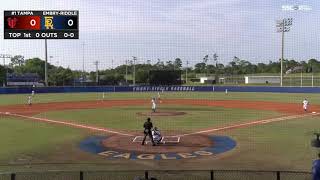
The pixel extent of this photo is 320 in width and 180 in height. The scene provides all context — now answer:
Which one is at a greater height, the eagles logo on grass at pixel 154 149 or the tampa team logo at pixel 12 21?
the tampa team logo at pixel 12 21

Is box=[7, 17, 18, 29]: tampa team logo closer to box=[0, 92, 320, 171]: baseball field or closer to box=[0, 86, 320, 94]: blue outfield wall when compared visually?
box=[0, 92, 320, 171]: baseball field

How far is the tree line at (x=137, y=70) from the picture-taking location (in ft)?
273

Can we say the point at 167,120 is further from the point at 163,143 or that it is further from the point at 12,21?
the point at 12,21

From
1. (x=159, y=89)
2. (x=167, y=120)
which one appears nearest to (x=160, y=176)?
(x=167, y=120)

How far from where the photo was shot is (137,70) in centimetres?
8569

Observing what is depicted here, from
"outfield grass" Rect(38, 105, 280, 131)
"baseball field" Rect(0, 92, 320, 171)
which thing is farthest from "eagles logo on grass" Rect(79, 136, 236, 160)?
"outfield grass" Rect(38, 105, 280, 131)

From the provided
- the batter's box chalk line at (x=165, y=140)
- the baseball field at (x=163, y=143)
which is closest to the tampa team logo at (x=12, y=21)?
the baseball field at (x=163, y=143)

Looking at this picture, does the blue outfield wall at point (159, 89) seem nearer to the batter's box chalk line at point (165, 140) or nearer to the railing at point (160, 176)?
the batter's box chalk line at point (165, 140)
